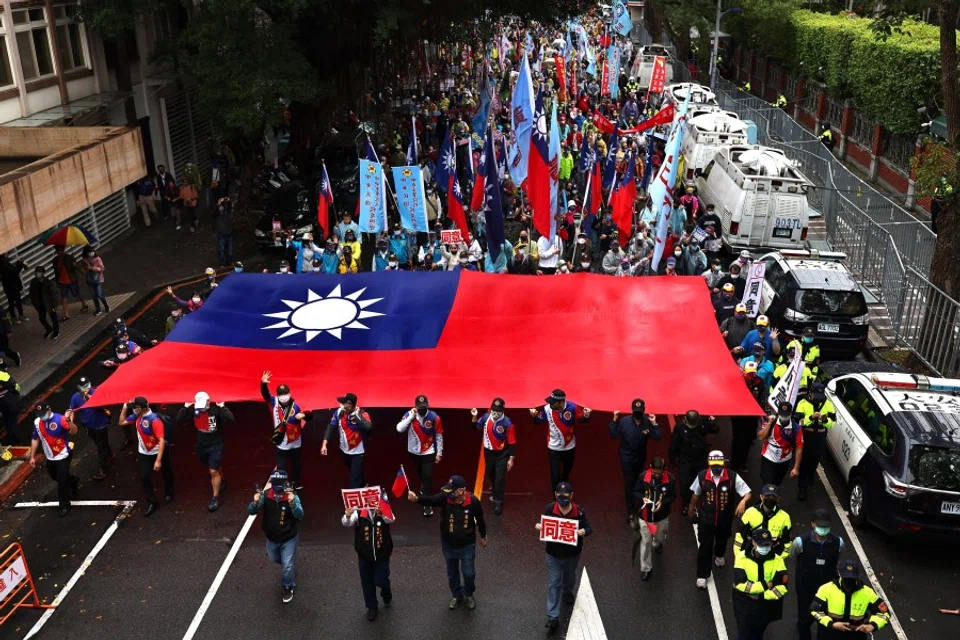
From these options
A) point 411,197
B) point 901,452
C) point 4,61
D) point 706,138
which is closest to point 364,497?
point 901,452

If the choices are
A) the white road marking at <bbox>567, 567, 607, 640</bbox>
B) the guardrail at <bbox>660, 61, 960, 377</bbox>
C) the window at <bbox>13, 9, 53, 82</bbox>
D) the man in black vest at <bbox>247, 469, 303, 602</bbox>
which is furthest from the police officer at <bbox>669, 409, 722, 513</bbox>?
the window at <bbox>13, 9, 53, 82</bbox>

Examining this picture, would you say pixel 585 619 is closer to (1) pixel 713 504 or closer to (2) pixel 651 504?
(2) pixel 651 504

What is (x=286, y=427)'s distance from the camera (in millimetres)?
11141

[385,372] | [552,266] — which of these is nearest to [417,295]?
[385,372]

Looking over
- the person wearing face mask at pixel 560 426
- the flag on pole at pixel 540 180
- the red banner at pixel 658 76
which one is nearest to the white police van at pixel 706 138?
the red banner at pixel 658 76

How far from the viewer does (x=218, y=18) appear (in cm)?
2098

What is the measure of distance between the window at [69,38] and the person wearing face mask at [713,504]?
1897 centimetres

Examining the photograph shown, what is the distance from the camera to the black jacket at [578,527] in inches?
345

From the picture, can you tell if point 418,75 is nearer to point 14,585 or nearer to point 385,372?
point 385,372

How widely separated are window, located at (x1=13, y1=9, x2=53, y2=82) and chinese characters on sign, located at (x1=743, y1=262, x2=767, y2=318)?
1617 cm

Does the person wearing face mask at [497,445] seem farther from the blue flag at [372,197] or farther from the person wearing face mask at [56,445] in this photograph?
the blue flag at [372,197]

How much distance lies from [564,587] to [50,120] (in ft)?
54.5

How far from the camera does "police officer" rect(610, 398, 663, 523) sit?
10570 mm

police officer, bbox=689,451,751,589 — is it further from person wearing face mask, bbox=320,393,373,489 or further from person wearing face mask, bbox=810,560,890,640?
person wearing face mask, bbox=320,393,373,489
